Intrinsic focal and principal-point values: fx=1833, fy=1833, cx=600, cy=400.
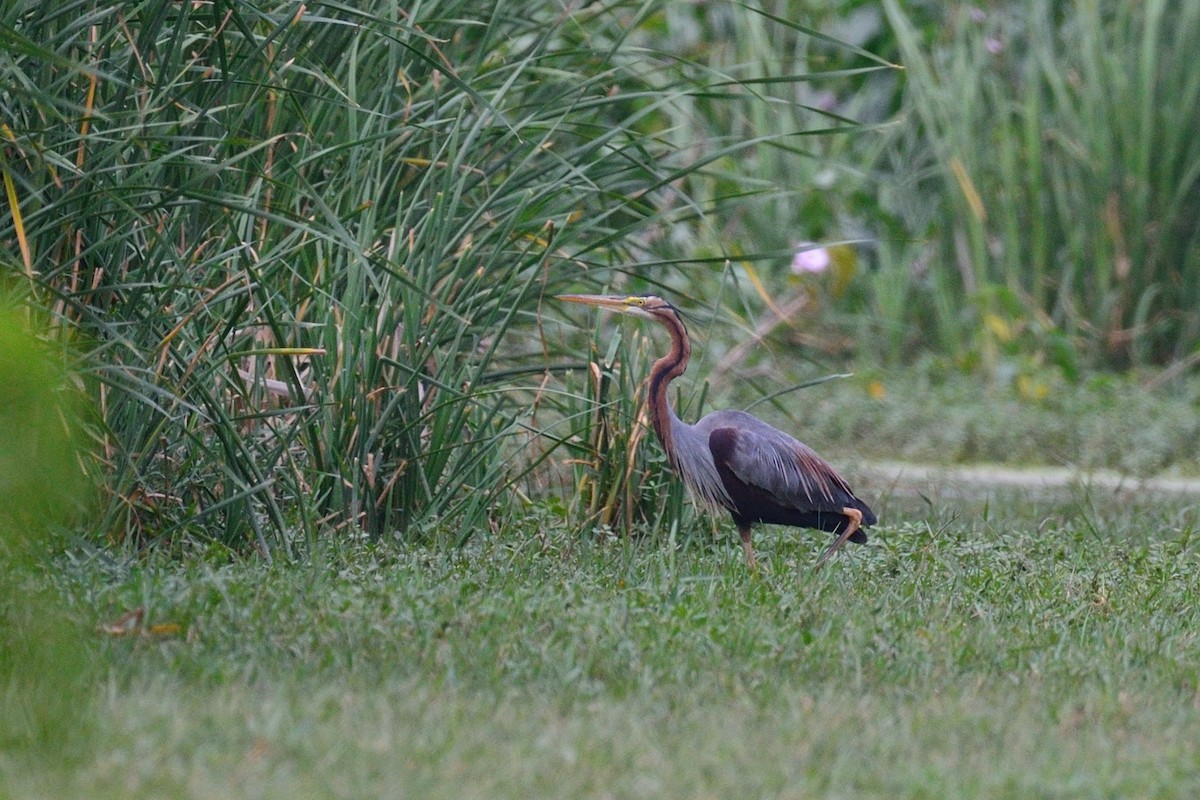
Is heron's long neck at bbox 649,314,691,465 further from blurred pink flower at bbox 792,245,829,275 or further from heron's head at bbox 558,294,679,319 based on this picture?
blurred pink flower at bbox 792,245,829,275

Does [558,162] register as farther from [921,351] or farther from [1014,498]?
[921,351]

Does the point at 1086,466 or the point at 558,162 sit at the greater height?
the point at 558,162

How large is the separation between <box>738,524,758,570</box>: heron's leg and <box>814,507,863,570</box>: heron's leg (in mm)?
180

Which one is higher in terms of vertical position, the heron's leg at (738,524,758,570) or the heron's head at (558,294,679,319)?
the heron's head at (558,294,679,319)

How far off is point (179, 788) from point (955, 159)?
784cm

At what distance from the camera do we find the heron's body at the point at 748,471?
5.10 meters

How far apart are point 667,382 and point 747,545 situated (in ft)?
1.69

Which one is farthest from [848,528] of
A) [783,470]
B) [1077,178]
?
[1077,178]

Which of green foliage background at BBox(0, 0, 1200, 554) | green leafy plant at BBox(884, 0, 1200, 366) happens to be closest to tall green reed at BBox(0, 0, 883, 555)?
green foliage background at BBox(0, 0, 1200, 554)

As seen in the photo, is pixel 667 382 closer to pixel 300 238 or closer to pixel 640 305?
pixel 640 305

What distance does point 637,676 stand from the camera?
12.5 feet

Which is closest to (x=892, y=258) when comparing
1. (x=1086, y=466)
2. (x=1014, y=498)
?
(x=1086, y=466)

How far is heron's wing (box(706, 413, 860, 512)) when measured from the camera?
5.08 m

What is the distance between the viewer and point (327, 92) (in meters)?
5.33
